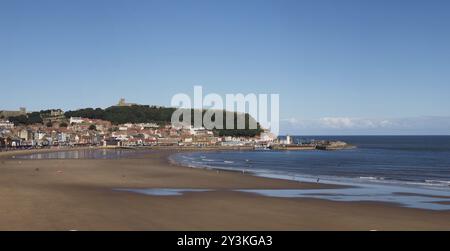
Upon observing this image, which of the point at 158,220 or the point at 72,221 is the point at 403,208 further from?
the point at 72,221

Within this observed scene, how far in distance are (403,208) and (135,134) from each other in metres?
164

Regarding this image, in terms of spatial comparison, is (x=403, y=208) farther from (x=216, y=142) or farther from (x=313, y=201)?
(x=216, y=142)

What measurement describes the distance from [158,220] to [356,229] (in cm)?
615

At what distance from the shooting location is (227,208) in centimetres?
1966

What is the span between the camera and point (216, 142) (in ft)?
587

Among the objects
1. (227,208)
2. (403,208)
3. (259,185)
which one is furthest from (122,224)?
(259,185)

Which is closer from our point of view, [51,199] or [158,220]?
[158,220]

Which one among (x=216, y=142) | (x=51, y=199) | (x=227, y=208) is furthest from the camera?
(x=216, y=142)
